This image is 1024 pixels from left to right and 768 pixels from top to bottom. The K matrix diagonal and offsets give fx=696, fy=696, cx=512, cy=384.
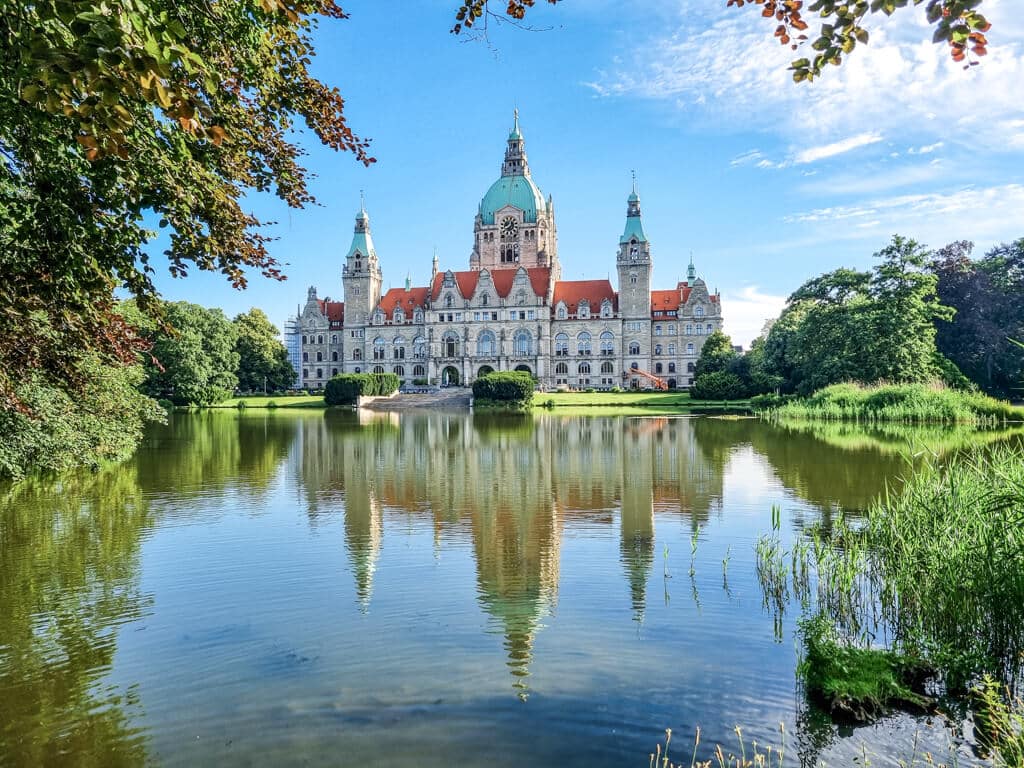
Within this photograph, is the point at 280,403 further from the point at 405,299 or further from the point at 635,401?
the point at 405,299

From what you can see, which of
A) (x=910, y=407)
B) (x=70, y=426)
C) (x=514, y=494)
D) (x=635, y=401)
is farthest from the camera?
(x=635, y=401)

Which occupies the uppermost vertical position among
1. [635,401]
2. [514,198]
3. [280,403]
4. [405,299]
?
[514,198]

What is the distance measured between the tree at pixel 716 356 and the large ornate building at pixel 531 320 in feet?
39.3

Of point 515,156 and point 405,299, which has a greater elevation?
point 515,156

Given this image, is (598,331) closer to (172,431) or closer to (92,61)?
(172,431)

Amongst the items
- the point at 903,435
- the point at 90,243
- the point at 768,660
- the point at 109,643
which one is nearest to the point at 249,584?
the point at 109,643

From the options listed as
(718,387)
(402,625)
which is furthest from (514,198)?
(402,625)

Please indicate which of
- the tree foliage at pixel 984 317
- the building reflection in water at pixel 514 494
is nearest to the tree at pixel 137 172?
the building reflection in water at pixel 514 494

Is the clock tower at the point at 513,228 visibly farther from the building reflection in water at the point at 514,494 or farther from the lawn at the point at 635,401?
the building reflection in water at the point at 514,494

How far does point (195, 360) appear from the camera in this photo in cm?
4947

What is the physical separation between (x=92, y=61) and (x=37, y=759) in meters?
4.07

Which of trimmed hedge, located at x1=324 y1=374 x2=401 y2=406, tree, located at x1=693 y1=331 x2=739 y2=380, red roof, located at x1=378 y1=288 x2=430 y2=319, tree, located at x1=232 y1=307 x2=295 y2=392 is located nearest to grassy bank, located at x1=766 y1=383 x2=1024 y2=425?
tree, located at x1=693 y1=331 x2=739 y2=380

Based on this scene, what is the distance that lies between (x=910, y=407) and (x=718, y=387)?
1961cm

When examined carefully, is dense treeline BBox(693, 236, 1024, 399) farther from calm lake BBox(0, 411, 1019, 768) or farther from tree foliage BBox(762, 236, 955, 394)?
calm lake BBox(0, 411, 1019, 768)
